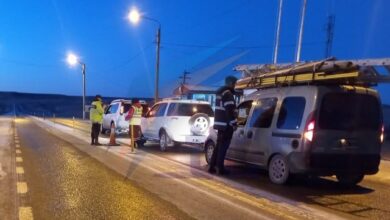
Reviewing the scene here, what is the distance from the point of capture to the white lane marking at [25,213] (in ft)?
21.1

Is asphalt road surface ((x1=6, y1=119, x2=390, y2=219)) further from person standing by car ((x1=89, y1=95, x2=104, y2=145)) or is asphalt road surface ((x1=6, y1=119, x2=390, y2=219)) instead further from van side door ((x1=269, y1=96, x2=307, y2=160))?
person standing by car ((x1=89, y1=95, x2=104, y2=145))

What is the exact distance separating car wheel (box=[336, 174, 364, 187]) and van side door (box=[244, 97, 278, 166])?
1.53m

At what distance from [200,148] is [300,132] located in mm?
9818

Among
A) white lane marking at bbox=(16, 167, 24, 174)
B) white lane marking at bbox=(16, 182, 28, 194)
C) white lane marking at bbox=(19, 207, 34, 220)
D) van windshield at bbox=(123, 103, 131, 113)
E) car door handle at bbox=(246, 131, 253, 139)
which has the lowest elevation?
white lane marking at bbox=(16, 167, 24, 174)

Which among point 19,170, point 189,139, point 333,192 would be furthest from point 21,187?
point 189,139

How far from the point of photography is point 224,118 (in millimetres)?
10617

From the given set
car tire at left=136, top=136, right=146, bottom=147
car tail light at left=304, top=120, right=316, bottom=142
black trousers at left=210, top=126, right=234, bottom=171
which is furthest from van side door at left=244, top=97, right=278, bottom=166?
car tire at left=136, top=136, right=146, bottom=147

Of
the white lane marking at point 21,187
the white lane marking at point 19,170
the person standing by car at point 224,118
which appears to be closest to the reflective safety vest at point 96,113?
the white lane marking at point 19,170

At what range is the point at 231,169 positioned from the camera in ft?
39.0

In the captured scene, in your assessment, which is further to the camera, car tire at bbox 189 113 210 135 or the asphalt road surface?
car tire at bbox 189 113 210 135

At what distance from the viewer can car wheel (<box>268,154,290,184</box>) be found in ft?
30.5

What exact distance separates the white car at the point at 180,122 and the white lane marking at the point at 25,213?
9137 millimetres

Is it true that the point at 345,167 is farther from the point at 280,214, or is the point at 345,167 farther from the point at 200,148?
the point at 200,148

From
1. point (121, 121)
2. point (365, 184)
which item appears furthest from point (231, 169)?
point (121, 121)
